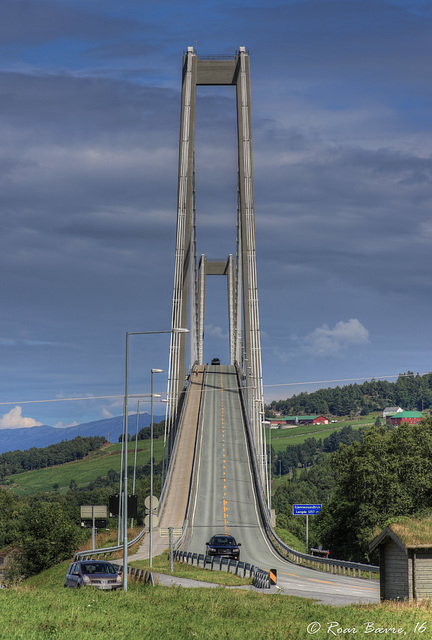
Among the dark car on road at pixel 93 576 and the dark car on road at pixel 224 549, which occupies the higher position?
the dark car on road at pixel 93 576

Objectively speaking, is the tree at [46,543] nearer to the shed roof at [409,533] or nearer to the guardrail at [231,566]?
the guardrail at [231,566]

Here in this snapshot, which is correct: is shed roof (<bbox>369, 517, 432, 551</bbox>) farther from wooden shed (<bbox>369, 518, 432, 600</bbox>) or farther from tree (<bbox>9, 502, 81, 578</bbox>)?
tree (<bbox>9, 502, 81, 578</bbox>)

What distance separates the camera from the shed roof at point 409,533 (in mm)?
24344

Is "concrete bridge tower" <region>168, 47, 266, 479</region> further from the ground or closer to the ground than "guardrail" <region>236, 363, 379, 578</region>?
further from the ground

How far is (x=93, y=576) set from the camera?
31.5 m

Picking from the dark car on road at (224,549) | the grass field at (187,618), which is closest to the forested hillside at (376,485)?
the dark car on road at (224,549)

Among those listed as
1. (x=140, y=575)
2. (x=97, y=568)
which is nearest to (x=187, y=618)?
(x=97, y=568)

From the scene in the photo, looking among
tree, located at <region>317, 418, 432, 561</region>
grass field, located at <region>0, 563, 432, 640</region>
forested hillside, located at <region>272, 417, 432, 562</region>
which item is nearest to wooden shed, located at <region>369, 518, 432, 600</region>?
grass field, located at <region>0, 563, 432, 640</region>

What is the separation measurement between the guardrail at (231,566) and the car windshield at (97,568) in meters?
7.48

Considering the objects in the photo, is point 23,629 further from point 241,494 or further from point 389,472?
point 389,472

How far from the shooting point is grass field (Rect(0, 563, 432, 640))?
19.6 meters

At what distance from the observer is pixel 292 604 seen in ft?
86.4

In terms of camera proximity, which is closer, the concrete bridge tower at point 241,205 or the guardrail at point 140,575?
the guardrail at point 140,575

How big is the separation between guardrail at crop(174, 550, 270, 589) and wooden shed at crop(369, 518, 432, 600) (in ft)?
37.3
